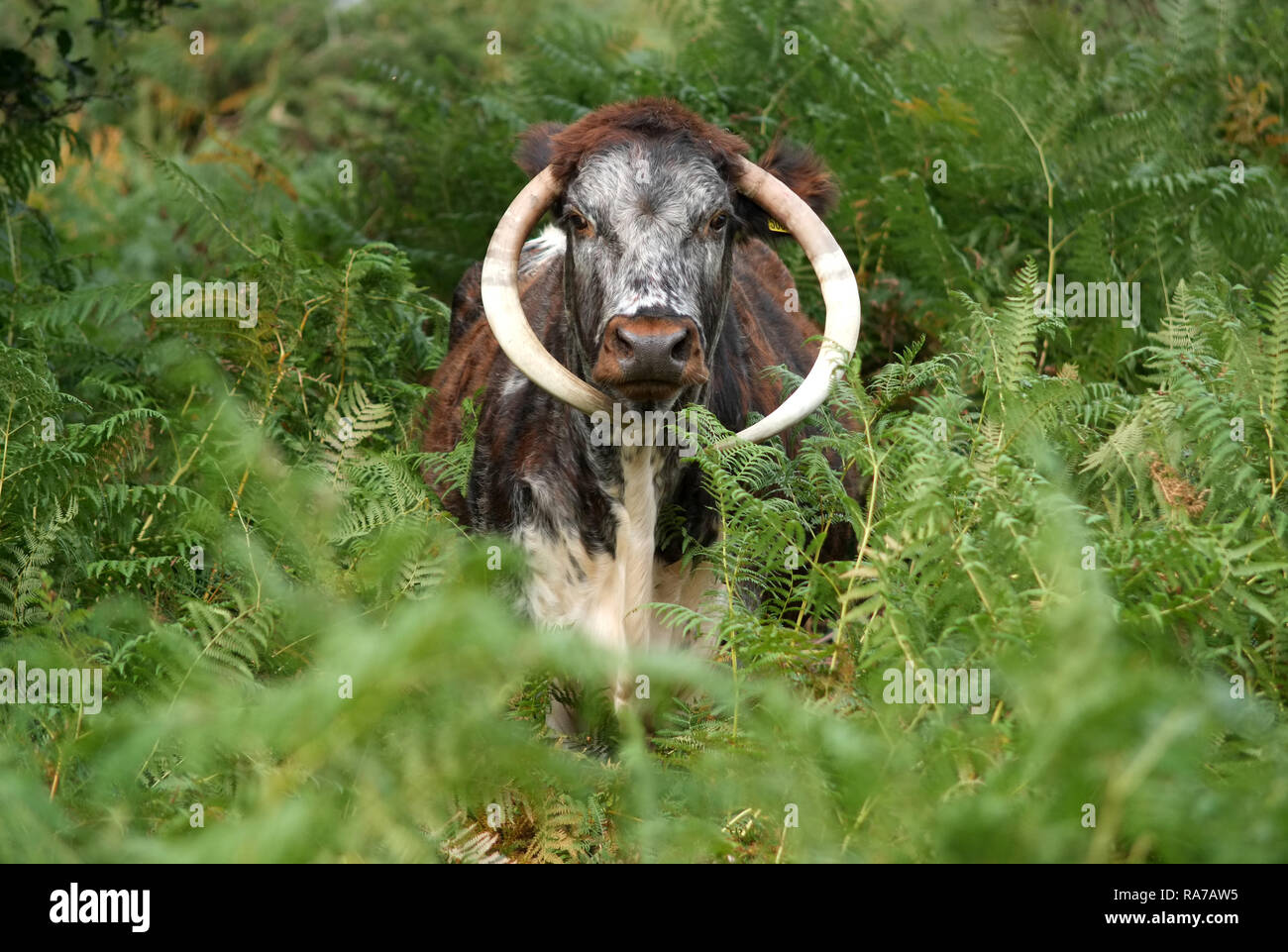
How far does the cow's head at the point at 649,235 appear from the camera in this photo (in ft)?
16.3

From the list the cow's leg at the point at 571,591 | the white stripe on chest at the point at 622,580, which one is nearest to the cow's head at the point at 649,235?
the white stripe on chest at the point at 622,580

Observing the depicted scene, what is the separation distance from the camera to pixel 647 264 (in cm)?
518

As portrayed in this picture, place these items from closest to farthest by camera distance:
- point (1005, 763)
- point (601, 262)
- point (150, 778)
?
1. point (1005, 763)
2. point (150, 778)
3. point (601, 262)

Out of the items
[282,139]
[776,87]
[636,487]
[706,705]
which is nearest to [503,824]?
[706,705]

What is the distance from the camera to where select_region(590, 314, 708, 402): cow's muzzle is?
4.87m

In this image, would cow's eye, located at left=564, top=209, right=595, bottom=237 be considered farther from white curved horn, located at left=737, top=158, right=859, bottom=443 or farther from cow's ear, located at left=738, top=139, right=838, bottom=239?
cow's ear, located at left=738, top=139, right=838, bottom=239

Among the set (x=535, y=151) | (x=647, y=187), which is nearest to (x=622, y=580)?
(x=647, y=187)

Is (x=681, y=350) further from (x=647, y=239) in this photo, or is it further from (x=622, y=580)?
(x=622, y=580)

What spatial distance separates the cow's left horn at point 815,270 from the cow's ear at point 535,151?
29 cm

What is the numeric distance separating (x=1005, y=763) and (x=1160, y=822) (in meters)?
0.40

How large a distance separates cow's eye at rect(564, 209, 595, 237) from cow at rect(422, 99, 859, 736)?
1cm

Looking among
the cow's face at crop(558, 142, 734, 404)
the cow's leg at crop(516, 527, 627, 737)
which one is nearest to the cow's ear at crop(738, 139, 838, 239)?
the cow's face at crop(558, 142, 734, 404)
